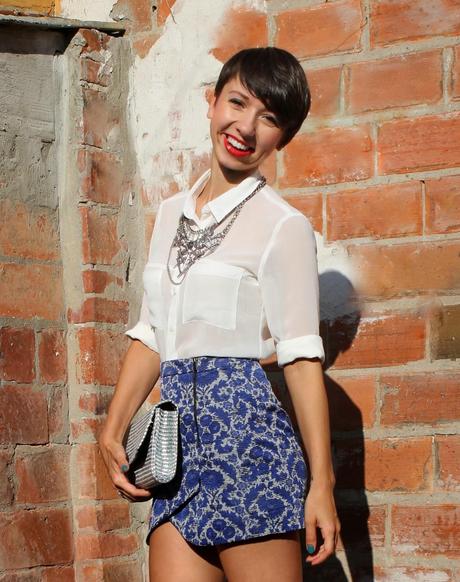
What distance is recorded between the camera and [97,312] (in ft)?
11.8

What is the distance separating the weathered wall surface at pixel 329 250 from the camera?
334cm

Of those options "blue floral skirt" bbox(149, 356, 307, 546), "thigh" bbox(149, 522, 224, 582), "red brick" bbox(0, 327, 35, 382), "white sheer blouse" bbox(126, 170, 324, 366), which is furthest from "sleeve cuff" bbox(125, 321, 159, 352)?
"red brick" bbox(0, 327, 35, 382)

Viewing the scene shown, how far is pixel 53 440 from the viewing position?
352 centimetres

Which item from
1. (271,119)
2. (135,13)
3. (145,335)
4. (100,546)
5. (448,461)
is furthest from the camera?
(135,13)

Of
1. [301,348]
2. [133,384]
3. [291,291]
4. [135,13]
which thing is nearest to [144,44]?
[135,13]

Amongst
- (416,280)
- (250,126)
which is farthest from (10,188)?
(416,280)

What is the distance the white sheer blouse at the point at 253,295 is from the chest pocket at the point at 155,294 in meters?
0.02

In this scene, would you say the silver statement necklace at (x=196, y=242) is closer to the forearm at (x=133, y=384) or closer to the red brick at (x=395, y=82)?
the forearm at (x=133, y=384)

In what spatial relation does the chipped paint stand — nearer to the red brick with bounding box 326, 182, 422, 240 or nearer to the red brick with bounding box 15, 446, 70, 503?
the red brick with bounding box 326, 182, 422, 240

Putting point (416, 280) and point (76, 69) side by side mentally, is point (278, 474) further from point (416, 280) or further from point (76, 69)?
point (76, 69)

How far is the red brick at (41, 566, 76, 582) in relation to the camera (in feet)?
11.3

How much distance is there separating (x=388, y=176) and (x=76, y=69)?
107 centimetres

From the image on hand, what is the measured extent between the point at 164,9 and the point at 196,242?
122 centimetres

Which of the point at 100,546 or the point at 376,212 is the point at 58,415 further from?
the point at 376,212
